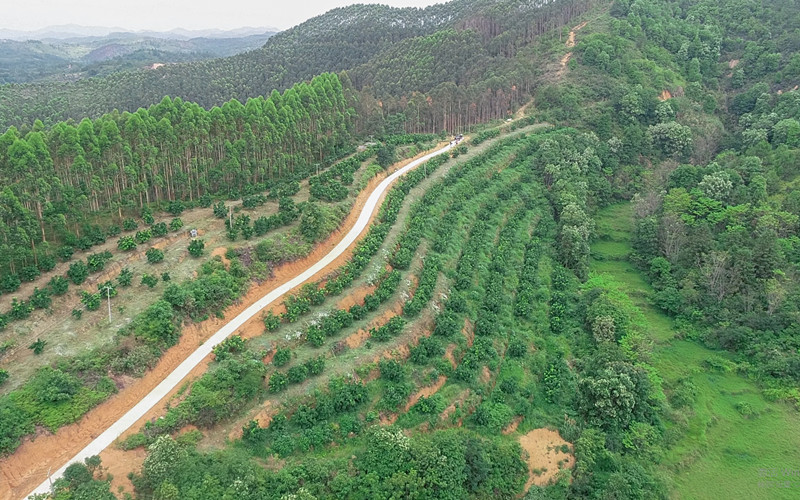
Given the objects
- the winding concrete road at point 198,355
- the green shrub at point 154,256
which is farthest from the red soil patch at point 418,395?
the green shrub at point 154,256

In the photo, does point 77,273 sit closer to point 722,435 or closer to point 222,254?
point 222,254

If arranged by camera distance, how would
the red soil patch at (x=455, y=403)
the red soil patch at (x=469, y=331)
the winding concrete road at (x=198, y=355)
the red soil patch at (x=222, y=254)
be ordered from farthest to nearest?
the red soil patch at (x=469, y=331)
the red soil patch at (x=222, y=254)
the red soil patch at (x=455, y=403)
the winding concrete road at (x=198, y=355)

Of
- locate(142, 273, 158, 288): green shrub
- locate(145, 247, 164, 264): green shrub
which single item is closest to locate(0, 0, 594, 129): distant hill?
locate(145, 247, 164, 264): green shrub

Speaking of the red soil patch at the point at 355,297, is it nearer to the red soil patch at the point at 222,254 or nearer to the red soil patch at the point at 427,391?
the red soil patch at the point at 427,391

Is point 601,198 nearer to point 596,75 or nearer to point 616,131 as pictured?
point 616,131

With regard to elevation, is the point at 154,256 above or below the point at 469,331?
above

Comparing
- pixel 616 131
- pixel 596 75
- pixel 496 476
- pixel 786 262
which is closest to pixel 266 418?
pixel 496 476

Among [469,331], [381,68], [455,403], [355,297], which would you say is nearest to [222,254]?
[355,297]
